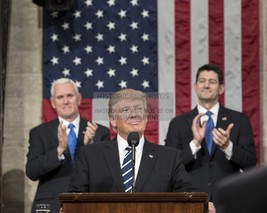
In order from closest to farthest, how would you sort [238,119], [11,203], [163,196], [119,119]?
[163,196]
[119,119]
[238,119]
[11,203]

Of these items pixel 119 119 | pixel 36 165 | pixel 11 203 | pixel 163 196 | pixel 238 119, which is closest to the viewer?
pixel 163 196

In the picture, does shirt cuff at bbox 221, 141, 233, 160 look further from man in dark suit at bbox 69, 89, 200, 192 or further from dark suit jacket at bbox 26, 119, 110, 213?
man in dark suit at bbox 69, 89, 200, 192

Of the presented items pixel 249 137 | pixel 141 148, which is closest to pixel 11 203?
pixel 249 137

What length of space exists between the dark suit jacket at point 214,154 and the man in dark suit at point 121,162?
193cm

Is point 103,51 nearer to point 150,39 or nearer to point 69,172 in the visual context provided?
point 150,39

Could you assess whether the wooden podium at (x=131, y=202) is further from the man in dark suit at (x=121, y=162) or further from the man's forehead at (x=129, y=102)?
the man's forehead at (x=129, y=102)

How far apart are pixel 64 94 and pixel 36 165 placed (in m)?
0.77

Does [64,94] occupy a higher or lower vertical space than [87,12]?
lower

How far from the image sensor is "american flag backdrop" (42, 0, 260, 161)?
845 cm

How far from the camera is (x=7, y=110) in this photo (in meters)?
8.58

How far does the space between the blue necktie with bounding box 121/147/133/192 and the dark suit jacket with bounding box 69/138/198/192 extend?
0.03 m

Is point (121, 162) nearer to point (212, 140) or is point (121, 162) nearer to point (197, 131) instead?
point (197, 131)

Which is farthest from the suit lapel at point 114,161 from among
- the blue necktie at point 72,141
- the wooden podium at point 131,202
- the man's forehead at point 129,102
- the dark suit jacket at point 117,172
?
the blue necktie at point 72,141

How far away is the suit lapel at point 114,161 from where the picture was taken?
15.6 ft
